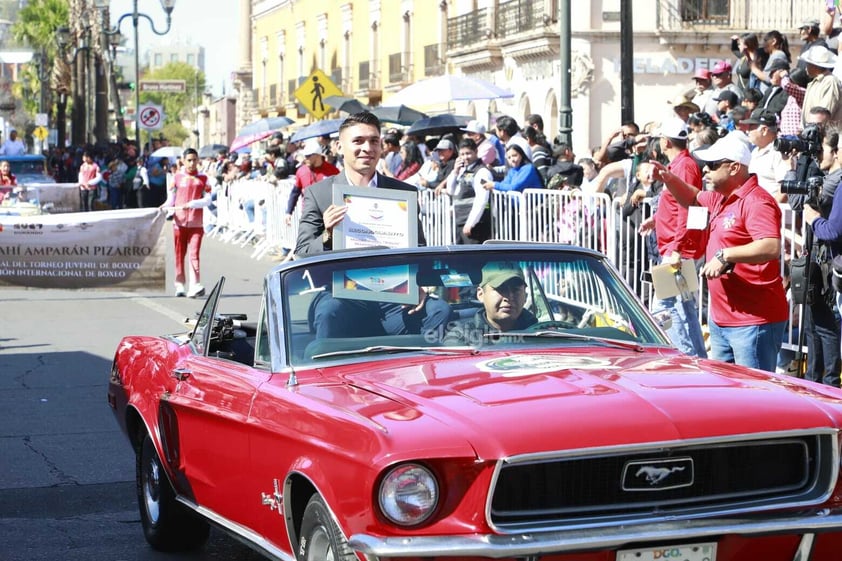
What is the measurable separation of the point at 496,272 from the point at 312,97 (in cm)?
2315

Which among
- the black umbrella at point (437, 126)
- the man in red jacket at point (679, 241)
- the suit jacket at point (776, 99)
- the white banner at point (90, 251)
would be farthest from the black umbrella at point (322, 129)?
the man in red jacket at point (679, 241)

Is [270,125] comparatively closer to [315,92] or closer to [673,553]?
[315,92]

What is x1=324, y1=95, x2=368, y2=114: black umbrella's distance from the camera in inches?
1086

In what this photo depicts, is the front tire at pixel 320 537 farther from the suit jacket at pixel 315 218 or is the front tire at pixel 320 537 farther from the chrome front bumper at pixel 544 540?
the suit jacket at pixel 315 218

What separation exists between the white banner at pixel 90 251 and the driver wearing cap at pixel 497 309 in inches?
508

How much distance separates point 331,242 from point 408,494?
349 centimetres

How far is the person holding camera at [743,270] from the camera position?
864 cm

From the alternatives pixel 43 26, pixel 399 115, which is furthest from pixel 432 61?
pixel 43 26

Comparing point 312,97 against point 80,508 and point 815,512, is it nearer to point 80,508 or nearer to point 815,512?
point 80,508

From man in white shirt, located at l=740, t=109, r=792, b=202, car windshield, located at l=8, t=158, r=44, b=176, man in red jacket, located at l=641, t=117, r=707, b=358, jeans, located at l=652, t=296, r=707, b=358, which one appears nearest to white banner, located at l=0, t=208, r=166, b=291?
man in white shirt, located at l=740, t=109, r=792, b=202

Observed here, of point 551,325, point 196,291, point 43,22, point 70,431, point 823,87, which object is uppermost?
point 43,22

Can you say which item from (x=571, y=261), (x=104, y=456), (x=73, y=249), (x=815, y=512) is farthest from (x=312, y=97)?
(x=815, y=512)

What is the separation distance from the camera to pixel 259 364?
6.05 m

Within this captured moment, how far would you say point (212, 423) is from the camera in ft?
19.6
